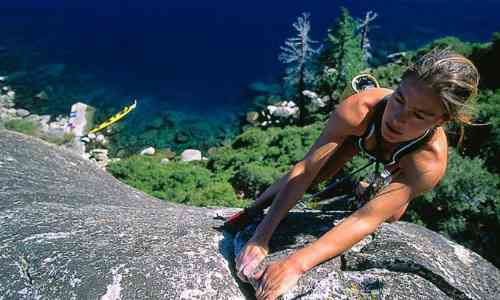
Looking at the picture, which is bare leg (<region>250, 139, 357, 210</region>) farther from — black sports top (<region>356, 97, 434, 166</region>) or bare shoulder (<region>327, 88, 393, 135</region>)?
bare shoulder (<region>327, 88, 393, 135</region>)

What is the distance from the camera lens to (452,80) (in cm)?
330

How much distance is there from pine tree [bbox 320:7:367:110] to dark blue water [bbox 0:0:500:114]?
312 inches

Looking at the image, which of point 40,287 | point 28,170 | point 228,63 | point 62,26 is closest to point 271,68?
point 228,63

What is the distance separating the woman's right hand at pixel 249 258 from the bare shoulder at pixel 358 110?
1438 mm

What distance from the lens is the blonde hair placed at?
3314mm

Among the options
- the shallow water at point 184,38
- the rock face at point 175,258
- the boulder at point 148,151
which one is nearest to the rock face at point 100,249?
the rock face at point 175,258

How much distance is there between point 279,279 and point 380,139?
157cm

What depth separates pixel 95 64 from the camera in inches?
1463

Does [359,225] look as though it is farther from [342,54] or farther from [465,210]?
[342,54]

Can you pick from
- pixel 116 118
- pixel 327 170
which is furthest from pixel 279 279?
pixel 116 118

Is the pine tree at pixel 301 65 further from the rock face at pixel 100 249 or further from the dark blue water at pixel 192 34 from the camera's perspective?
the rock face at pixel 100 249

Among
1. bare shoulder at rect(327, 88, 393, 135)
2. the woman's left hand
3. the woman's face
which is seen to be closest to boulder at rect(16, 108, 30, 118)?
the woman's left hand

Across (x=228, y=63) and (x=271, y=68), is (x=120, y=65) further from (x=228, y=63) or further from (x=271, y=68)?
(x=271, y=68)

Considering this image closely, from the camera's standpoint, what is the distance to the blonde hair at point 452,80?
3.31 metres
